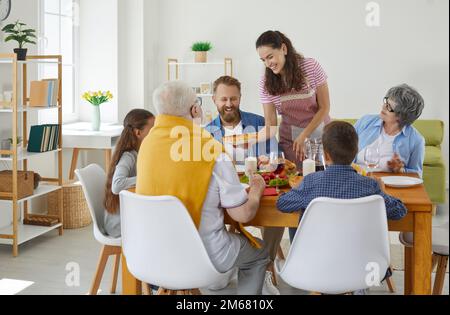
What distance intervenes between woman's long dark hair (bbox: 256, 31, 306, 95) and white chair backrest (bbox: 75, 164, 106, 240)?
3.73 ft

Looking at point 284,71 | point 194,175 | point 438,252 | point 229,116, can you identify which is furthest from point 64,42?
point 438,252

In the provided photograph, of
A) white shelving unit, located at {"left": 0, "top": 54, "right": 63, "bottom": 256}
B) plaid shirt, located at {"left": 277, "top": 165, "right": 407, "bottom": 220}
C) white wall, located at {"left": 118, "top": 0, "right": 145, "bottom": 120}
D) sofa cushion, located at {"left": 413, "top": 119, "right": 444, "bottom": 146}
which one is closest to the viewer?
plaid shirt, located at {"left": 277, "top": 165, "right": 407, "bottom": 220}

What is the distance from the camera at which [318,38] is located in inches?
266

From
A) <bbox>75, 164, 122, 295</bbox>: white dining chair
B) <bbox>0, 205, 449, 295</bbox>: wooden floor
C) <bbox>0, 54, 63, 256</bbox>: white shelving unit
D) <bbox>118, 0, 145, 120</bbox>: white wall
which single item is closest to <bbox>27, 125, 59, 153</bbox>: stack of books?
<bbox>0, 54, 63, 256</bbox>: white shelving unit

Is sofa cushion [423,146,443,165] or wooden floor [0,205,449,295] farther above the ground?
sofa cushion [423,146,443,165]

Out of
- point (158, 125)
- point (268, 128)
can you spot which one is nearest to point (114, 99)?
point (268, 128)

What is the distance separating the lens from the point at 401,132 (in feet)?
11.3

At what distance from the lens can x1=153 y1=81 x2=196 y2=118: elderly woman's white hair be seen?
8.21 feet

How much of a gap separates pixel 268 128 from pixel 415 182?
109cm

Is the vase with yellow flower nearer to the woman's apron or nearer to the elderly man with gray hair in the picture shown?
the woman's apron

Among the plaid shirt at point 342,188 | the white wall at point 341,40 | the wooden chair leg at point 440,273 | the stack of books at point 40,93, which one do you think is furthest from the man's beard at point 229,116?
the white wall at point 341,40

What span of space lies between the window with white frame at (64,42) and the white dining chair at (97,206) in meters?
2.66

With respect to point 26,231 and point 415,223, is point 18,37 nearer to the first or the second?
point 26,231

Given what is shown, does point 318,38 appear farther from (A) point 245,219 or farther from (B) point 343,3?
(A) point 245,219
